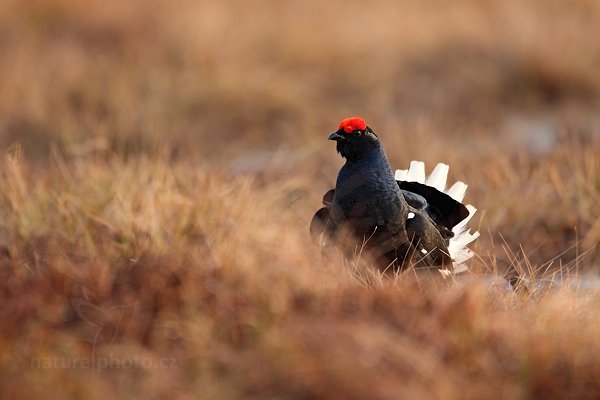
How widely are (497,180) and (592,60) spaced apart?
3698 mm

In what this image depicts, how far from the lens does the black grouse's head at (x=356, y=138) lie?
4129 millimetres

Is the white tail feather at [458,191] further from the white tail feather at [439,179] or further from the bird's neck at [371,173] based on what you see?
the bird's neck at [371,173]

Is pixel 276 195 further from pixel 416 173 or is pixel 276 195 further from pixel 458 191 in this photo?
pixel 458 191

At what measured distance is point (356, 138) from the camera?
4137mm

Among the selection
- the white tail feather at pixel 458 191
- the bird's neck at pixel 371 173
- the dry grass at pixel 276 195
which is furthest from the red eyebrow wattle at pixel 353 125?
the white tail feather at pixel 458 191

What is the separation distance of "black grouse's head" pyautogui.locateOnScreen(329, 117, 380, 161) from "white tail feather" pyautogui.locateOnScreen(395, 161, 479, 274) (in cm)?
65

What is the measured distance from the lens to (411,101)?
885 cm

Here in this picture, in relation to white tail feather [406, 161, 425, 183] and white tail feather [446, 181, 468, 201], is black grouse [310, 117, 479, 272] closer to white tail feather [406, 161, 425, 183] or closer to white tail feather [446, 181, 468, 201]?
white tail feather [446, 181, 468, 201]

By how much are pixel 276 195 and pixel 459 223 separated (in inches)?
35.3

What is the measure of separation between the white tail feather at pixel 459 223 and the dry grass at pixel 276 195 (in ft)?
0.43

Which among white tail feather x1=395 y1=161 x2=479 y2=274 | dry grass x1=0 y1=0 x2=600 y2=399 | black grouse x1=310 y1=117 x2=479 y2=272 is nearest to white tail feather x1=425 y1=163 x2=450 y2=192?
white tail feather x1=395 y1=161 x2=479 y2=274

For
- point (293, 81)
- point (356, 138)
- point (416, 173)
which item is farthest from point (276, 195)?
point (293, 81)

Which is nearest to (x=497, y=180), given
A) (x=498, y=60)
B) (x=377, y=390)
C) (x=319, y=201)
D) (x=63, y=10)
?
(x=319, y=201)

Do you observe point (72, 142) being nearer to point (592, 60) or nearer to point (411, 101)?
point (411, 101)
